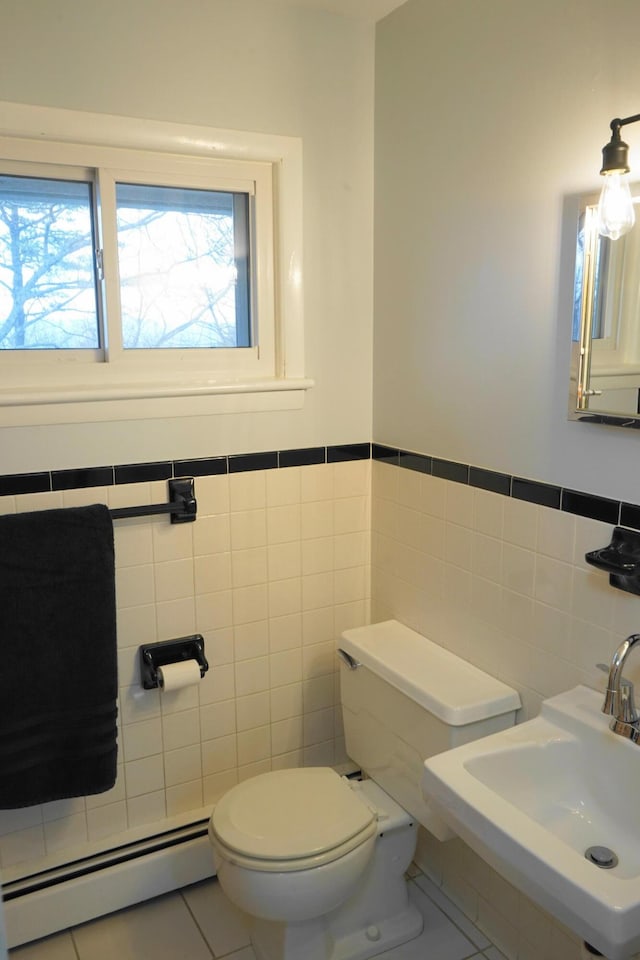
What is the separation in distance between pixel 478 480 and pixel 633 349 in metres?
0.54

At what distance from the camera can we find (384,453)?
2246mm

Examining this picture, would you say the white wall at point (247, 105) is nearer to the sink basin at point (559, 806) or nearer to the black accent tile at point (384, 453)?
the black accent tile at point (384, 453)

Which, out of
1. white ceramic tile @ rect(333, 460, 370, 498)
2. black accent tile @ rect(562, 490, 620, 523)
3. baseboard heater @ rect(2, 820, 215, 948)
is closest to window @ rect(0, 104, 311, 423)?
white ceramic tile @ rect(333, 460, 370, 498)

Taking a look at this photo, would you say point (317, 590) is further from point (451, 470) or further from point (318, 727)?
point (451, 470)

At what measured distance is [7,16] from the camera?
5.47ft

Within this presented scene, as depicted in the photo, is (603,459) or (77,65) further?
(77,65)

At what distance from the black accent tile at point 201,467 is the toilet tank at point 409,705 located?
58cm

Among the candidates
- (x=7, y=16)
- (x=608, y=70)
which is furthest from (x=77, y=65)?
(x=608, y=70)

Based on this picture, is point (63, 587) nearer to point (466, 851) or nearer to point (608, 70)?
point (466, 851)

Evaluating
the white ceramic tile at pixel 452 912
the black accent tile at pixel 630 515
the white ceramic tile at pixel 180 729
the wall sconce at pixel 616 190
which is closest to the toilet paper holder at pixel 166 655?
the white ceramic tile at pixel 180 729

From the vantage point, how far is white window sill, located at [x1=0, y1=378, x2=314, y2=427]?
1.80 m

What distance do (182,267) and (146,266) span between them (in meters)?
0.10

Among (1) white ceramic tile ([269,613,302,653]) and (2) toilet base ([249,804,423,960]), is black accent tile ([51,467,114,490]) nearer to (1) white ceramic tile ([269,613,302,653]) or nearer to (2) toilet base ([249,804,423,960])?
(1) white ceramic tile ([269,613,302,653])

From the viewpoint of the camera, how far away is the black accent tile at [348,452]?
88.4 inches
